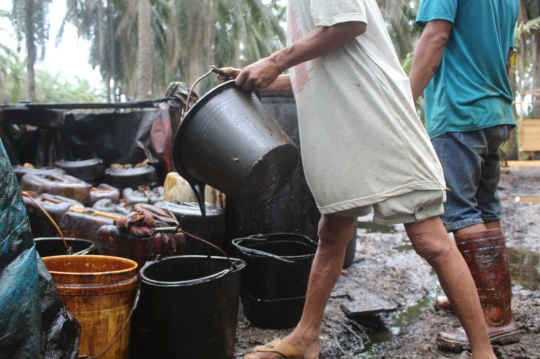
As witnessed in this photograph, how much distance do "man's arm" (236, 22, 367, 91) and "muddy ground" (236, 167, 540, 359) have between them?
1372 millimetres

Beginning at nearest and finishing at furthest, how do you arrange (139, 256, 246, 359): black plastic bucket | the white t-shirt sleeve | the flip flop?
the white t-shirt sleeve, (139, 256, 246, 359): black plastic bucket, the flip flop

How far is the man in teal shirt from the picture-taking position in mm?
2230

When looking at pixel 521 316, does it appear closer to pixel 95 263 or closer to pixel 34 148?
pixel 95 263

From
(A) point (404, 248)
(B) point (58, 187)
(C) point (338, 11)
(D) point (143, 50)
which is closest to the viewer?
(C) point (338, 11)

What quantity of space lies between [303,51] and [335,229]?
83 centimetres

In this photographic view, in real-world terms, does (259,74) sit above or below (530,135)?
below

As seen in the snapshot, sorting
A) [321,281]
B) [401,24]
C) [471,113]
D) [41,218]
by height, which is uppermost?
[401,24]

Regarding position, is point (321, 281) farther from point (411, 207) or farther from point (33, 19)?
point (33, 19)

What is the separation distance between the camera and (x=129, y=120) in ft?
22.7

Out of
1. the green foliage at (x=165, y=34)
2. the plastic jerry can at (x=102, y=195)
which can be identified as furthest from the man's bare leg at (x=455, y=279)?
the green foliage at (x=165, y=34)

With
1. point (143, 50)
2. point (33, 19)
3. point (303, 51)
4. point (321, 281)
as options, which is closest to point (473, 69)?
point (303, 51)

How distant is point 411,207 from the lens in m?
1.82

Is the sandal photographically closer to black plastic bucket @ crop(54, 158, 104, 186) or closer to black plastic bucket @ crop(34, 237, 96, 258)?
black plastic bucket @ crop(34, 237, 96, 258)

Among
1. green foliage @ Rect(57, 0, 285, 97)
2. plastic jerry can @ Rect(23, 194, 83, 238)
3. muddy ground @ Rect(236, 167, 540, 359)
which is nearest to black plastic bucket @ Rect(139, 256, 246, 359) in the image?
muddy ground @ Rect(236, 167, 540, 359)
